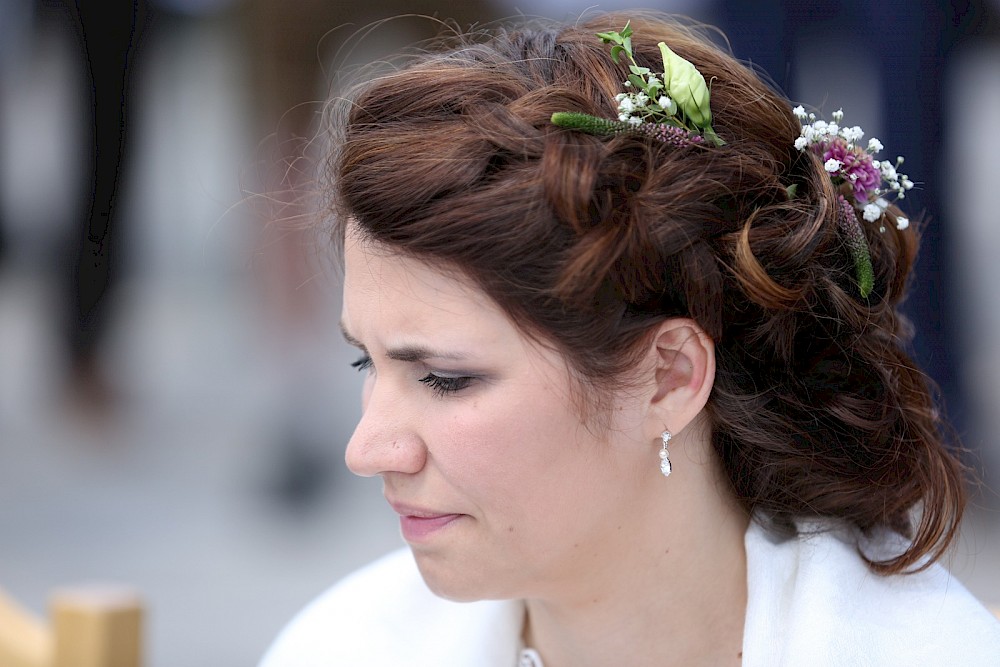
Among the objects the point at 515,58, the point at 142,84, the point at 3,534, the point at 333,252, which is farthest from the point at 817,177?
the point at 142,84

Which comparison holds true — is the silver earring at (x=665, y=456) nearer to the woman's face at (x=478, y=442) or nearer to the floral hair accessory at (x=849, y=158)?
the woman's face at (x=478, y=442)

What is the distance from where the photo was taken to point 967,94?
4133mm

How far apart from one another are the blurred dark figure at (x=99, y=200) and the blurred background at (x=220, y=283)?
0.01 m

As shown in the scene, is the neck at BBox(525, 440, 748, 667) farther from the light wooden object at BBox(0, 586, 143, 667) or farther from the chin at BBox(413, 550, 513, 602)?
the light wooden object at BBox(0, 586, 143, 667)

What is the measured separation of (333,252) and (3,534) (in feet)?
10.5

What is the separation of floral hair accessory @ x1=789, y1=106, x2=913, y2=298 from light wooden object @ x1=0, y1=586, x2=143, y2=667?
0.97 meters

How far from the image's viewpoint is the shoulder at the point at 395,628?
1.59 meters

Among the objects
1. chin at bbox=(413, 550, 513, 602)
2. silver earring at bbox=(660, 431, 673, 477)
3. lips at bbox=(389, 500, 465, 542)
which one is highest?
silver earring at bbox=(660, 431, 673, 477)

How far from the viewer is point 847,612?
1366 millimetres

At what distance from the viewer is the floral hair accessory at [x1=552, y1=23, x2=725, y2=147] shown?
1.25 metres

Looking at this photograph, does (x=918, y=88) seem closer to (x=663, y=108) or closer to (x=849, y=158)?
(x=849, y=158)

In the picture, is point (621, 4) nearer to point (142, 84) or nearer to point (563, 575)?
point (142, 84)

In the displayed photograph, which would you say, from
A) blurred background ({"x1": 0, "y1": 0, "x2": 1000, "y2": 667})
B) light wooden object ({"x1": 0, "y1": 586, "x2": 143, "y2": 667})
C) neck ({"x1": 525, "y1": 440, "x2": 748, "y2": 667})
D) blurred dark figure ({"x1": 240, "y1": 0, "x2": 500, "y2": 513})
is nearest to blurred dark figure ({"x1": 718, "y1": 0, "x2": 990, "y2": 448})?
blurred background ({"x1": 0, "y1": 0, "x2": 1000, "y2": 667})

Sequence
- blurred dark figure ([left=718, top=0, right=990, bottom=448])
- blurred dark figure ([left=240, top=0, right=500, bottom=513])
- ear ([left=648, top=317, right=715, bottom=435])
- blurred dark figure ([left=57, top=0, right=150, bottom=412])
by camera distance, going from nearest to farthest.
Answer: ear ([left=648, top=317, right=715, bottom=435]) → blurred dark figure ([left=718, top=0, right=990, bottom=448]) → blurred dark figure ([left=240, top=0, right=500, bottom=513]) → blurred dark figure ([left=57, top=0, right=150, bottom=412])
